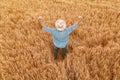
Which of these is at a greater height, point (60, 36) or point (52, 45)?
point (60, 36)

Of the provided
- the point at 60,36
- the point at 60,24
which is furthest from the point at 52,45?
the point at 60,24

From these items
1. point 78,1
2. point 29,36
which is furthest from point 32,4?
point 29,36

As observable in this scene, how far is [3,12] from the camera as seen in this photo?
383cm

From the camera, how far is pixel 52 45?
282 cm

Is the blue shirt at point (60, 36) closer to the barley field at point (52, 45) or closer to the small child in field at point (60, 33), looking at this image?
the small child in field at point (60, 33)

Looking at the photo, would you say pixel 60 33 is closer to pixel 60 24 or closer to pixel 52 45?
pixel 60 24

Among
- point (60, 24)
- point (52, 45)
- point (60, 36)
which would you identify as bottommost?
point (52, 45)

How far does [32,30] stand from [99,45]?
3.49 feet

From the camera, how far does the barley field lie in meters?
2.37

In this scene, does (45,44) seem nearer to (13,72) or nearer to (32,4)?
(13,72)

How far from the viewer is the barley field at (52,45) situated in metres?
2.37

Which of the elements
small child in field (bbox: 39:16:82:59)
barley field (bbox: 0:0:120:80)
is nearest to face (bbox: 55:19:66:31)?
small child in field (bbox: 39:16:82:59)

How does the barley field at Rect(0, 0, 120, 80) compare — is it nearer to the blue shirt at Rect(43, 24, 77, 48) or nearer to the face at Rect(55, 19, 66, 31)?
the blue shirt at Rect(43, 24, 77, 48)

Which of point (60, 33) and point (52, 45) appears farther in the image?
point (52, 45)
